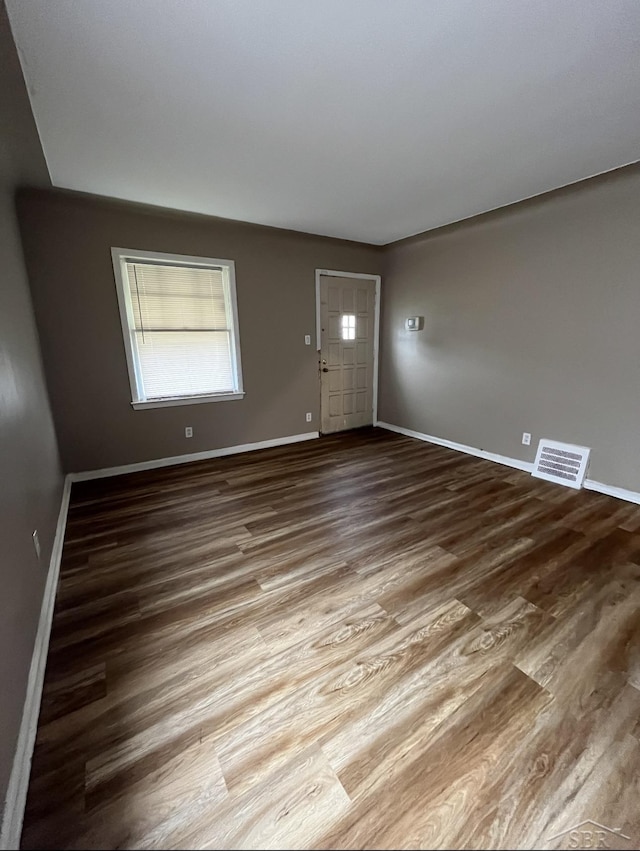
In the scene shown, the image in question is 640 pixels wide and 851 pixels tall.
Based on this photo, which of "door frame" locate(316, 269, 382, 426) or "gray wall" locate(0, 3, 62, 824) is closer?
"gray wall" locate(0, 3, 62, 824)

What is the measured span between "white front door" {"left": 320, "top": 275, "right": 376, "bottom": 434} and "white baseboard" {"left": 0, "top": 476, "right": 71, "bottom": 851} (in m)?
3.68

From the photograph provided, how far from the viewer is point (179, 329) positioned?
3.77 m

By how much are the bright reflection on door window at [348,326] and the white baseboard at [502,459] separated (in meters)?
1.49

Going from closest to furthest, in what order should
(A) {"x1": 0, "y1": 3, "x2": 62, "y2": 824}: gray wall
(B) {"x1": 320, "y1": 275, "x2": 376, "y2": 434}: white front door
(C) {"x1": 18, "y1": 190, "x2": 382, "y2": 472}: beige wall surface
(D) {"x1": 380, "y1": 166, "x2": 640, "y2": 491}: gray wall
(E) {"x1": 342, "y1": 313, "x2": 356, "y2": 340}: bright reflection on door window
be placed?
(A) {"x1": 0, "y1": 3, "x2": 62, "y2": 824}: gray wall → (D) {"x1": 380, "y1": 166, "x2": 640, "y2": 491}: gray wall → (C) {"x1": 18, "y1": 190, "x2": 382, "y2": 472}: beige wall surface → (B) {"x1": 320, "y1": 275, "x2": 376, "y2": 434}: white front door → (E) {"x1": 342, "y1": 313, "x2": 356, "y2": 340}: bright reflection on door window

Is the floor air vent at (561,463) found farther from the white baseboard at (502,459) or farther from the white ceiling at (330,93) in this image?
the white ceiling at (330,93)

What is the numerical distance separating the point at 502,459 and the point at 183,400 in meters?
3.67

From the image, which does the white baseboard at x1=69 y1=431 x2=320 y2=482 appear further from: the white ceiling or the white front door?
the white ceiling

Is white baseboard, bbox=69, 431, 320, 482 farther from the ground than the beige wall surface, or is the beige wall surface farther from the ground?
the beige wall surface

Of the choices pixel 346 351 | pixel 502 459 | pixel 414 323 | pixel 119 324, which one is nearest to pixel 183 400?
pixel 119 324

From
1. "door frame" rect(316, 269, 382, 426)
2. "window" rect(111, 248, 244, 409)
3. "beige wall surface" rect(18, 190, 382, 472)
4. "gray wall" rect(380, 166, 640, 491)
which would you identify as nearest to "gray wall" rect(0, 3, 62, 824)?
"beige wall surface" rect(18, 190, 382, 472)

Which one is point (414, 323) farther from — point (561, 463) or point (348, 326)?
point (561, 463)

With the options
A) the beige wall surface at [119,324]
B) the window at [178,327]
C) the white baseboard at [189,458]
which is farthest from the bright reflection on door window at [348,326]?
the window at [178,327]

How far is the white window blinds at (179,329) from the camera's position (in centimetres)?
356

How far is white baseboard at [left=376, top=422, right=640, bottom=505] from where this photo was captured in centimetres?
299
